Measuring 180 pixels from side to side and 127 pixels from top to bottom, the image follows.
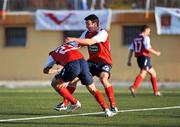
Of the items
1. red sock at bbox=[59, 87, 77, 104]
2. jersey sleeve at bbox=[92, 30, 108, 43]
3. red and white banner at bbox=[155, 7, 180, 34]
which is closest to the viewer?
jersey sleeve at bbox=[92, 30, 108, 43]

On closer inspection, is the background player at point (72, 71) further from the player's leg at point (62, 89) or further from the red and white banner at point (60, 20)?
the red and white banner at point (60, 20)

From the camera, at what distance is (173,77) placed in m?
36.5

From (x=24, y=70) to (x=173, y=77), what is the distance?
811 cm

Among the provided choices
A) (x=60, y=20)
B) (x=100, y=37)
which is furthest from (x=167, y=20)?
(x=100, y=37)

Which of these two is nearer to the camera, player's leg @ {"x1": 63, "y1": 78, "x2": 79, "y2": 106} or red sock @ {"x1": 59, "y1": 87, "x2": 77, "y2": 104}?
red sock @ {"x1": 59, "y1": 87, "x2": 77, "y2": 104}

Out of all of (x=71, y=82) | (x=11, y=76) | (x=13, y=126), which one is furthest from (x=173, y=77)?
(x=13, y=126)

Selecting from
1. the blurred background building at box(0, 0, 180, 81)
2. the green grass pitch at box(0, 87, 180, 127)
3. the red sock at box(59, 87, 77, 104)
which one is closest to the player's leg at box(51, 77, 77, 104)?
the red sock at box(59, 87, 77, 104)

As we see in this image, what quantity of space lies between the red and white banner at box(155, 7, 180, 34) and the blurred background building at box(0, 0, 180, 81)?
579 millimetres

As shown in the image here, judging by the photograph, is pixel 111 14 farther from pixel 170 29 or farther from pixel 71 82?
pixel 71 82

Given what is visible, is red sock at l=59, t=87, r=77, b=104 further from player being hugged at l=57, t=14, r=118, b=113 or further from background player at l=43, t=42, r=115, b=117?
player being hugged at l=57, t=14, r=118, b=113

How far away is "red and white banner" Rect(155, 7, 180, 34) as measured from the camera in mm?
36103

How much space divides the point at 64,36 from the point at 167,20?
5.71 m

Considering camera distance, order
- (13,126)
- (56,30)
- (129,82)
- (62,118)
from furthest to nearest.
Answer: (56,30) → (129,82) → (62,118) → (13,126)

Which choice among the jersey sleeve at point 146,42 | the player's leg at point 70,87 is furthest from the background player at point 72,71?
the jersey sleeve at point 146,42
